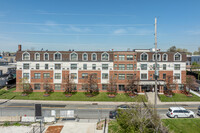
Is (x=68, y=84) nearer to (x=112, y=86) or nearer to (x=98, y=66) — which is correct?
(x=98, y=66)

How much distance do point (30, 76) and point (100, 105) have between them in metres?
21.9

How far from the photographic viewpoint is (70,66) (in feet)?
132

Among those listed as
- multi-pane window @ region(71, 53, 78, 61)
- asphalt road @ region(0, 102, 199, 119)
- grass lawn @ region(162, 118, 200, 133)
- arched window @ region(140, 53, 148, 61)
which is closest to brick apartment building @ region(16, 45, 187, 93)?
arched window @ region(140, 53, 148, 61)

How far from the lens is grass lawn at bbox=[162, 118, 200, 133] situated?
59.5 ft

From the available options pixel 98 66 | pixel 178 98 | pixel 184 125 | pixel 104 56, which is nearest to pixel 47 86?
pixel 98 66

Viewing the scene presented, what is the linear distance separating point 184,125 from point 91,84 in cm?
2167

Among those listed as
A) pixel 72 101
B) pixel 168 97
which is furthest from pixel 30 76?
pixel 168 97

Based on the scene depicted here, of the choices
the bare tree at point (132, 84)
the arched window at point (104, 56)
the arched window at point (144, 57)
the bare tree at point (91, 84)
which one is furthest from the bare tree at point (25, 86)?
the arched window at point (144, 57)

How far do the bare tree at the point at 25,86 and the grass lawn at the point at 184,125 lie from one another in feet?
109

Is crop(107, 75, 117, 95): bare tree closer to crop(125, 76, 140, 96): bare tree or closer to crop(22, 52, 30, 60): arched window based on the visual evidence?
crop(125, 76, 140, 96): bare tree

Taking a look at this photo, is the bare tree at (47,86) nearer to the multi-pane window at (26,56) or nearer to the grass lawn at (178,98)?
the multi-pane window at (26,56)

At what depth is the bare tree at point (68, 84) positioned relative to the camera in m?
36.4

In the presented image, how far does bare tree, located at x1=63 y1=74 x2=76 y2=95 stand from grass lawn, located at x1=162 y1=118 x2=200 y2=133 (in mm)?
23730

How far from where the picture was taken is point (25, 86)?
38.0m
